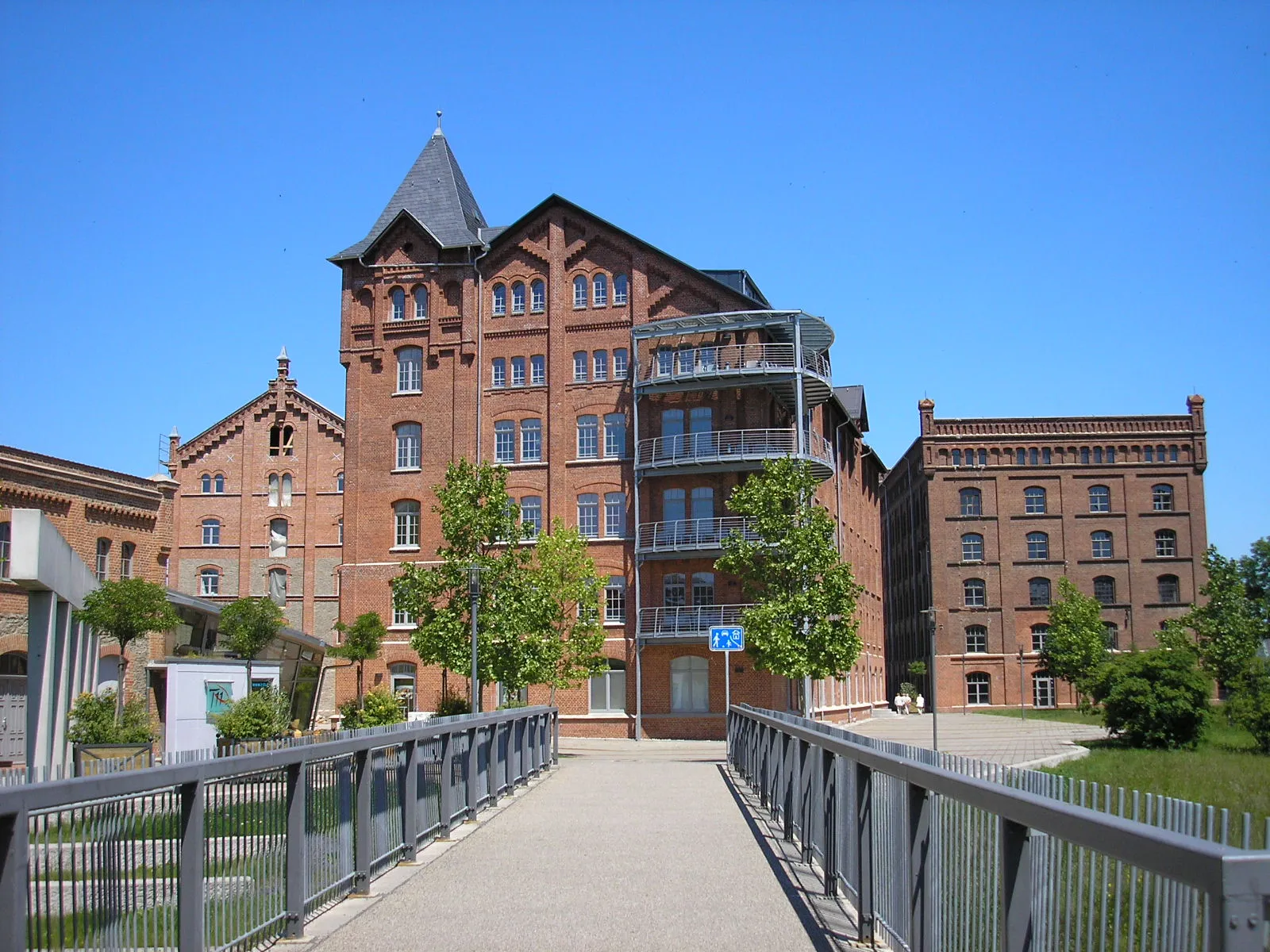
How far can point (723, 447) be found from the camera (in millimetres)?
40906

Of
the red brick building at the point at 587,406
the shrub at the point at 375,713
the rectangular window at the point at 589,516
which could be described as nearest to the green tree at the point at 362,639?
the red brick building at the point at 587,406

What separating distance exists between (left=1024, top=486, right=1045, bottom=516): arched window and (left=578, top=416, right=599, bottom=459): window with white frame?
114 feet

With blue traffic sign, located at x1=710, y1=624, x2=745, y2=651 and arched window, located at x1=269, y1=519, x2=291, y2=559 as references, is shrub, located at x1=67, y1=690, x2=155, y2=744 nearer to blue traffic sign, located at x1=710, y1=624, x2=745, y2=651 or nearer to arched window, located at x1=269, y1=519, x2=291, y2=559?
blue traffic sign, located at x1=710, y1=624, x2=745, y2=651

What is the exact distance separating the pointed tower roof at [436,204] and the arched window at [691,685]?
16.4 m

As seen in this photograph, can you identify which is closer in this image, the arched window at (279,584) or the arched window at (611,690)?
the arched window at (611,690)

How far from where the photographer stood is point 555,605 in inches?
1329

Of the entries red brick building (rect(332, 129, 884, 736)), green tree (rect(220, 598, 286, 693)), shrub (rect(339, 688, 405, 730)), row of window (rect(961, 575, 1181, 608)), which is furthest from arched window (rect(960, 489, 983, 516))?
shrub (rect(339, 688, 405, 730))

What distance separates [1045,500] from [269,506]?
4072cm

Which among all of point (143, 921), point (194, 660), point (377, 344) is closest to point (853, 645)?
point (194, 660)

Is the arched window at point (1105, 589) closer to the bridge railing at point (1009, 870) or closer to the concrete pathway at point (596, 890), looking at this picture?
the concrete pathway at point (596, 890)

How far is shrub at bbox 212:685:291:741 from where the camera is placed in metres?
21.2

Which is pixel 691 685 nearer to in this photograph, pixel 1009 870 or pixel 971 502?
pixel 971 502

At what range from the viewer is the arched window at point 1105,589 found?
2709 inches

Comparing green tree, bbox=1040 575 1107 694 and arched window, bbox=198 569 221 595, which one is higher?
arched window, bbox=198 569 221 595
